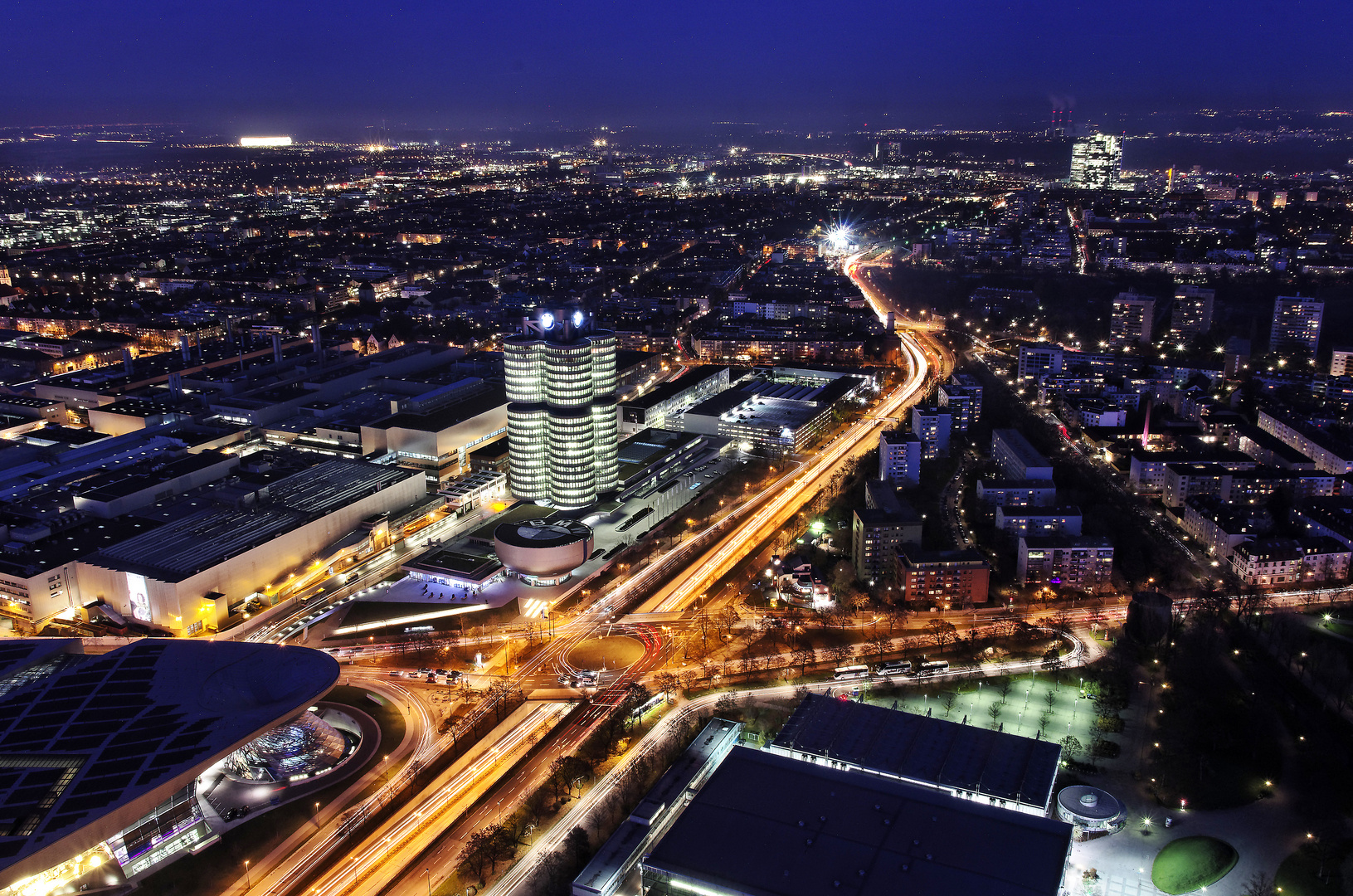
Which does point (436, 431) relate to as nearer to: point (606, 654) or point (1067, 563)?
point (606, 654)

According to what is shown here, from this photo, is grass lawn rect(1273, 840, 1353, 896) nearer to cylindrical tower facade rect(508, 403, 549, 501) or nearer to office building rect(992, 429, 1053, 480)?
office building rect(992, 429, 1053, 480)

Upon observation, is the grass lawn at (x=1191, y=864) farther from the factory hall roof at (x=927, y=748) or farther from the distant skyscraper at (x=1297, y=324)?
the distant skyscraper at (x=1297, y=324)

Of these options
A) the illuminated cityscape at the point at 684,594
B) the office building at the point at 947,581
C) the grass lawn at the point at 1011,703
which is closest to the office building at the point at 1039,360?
the illuminated cityscape at the point at 684,594

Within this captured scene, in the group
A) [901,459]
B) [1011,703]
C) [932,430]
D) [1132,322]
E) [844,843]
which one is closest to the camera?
[844,843]

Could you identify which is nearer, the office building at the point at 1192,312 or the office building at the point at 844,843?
the office building at the point at 844,843

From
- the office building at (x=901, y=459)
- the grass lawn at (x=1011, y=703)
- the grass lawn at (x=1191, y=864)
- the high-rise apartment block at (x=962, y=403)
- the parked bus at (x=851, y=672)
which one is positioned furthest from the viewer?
the high-rise apartment block at (x=962, y=403)

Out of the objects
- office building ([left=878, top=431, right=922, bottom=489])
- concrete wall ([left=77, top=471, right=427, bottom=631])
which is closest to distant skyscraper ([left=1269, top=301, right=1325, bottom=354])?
office building ([left=878, top=431, right=922, bottom=489])

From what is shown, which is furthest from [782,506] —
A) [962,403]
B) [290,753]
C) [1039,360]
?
[1039,360]
